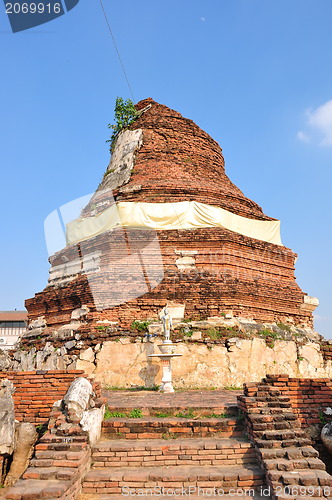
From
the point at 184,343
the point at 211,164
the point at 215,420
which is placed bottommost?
the point at 215,420

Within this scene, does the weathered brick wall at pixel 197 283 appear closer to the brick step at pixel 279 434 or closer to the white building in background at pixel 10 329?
the brick step at pixel 279 434

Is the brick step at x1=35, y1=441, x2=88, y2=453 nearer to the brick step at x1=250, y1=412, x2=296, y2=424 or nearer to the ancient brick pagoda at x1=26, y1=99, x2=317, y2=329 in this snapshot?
the brick step at x1=250, y1=412, x2=296, y2=424

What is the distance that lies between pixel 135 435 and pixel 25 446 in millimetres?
1469

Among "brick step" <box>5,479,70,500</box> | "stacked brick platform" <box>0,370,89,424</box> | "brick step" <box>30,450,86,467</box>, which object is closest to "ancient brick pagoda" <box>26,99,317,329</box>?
"stacked brick platform" <box>0,370,89,424</box>

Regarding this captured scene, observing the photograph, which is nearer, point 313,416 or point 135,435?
point 135,435

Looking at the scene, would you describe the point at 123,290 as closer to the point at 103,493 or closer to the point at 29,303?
the point at 29,303

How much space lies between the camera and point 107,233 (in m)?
11.8

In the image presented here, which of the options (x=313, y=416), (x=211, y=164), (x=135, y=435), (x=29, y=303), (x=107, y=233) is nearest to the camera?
(x=135, y=435)

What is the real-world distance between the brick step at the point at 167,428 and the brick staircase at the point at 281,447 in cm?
36

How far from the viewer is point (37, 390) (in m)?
6.18

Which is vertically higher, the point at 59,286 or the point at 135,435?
the point at 59,286

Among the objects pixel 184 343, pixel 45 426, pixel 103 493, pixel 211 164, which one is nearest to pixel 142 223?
pixel 184 343

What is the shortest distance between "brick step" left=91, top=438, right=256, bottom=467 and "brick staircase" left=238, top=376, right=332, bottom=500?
0.86ft

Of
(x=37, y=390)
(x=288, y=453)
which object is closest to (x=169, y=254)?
(x=37, y=390)
